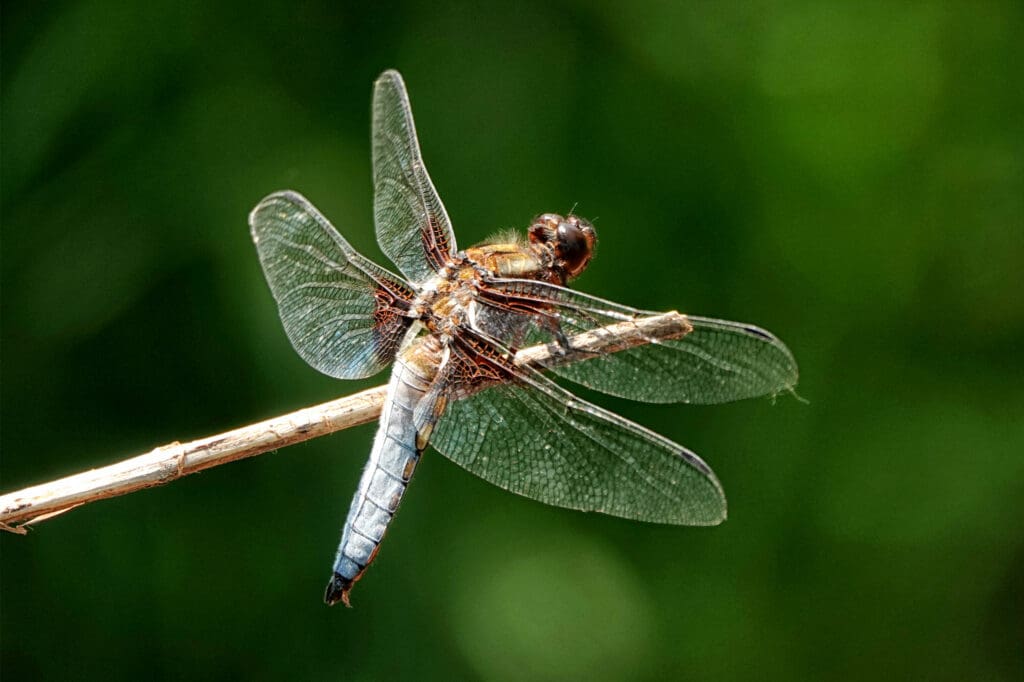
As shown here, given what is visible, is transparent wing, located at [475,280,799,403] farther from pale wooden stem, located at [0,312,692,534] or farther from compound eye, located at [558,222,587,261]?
compound eye, located at [558,222,587,261]

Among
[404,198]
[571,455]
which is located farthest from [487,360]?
[404,198]

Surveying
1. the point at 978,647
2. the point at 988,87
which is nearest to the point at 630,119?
Answer: the point at 988,87

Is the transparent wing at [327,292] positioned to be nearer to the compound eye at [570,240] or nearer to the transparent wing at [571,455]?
the transparent wing at [571,455]

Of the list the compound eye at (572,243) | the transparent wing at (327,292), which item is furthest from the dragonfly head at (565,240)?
the transparent wing at (327,292)

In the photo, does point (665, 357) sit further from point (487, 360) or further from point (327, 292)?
point (327, 292)

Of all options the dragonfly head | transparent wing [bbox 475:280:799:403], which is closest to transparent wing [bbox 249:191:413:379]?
transparent wing [bbox 475:280:799:403]

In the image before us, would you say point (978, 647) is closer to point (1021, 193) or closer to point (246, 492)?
point (1021, 193)
